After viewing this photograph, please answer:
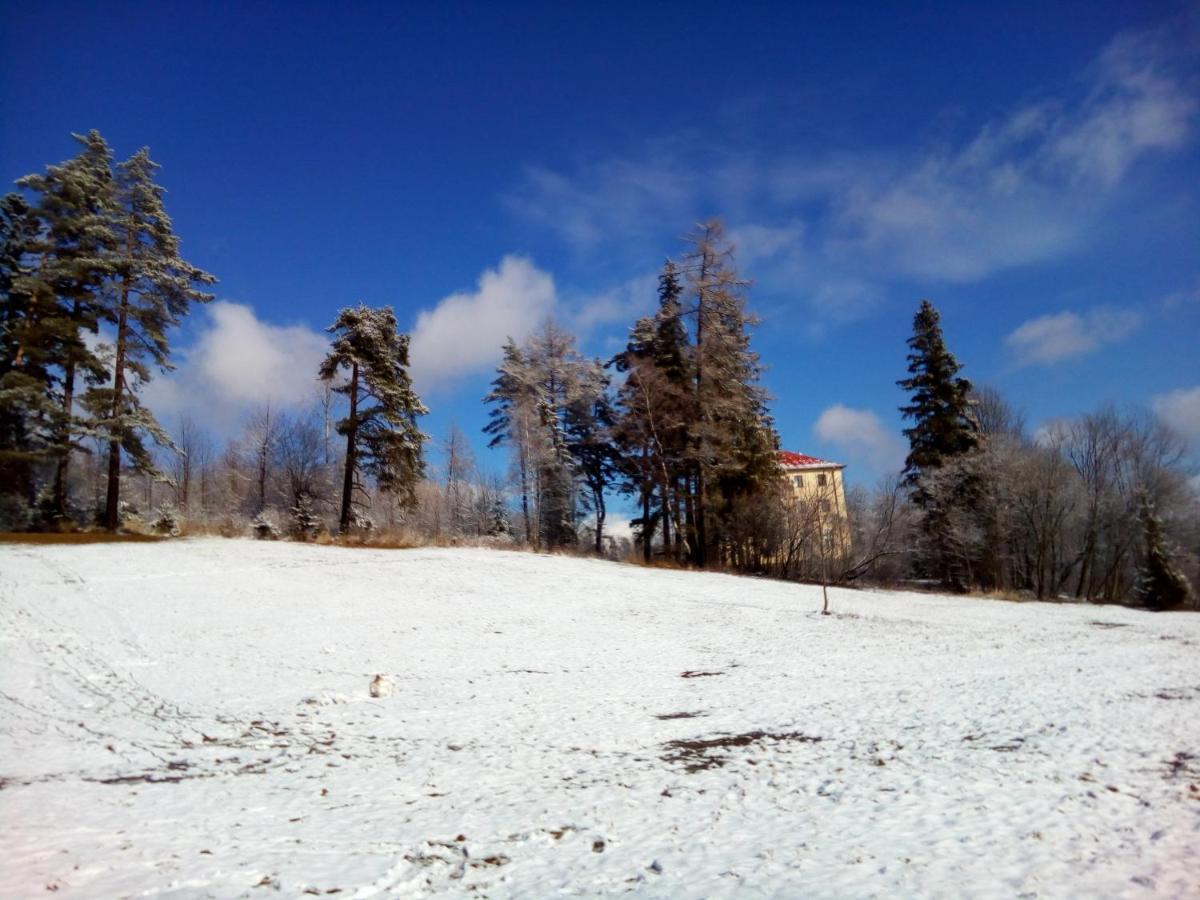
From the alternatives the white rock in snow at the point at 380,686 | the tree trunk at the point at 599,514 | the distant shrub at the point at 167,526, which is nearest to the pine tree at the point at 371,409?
the distant shrub at the point at 167,526

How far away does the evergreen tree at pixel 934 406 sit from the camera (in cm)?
3544

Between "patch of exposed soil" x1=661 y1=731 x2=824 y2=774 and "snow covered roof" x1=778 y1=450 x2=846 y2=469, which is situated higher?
"snow covered roof" x1=778 y1=450 x2=846 y2=469

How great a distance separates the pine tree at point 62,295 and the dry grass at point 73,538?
252cm

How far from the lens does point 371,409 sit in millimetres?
30328

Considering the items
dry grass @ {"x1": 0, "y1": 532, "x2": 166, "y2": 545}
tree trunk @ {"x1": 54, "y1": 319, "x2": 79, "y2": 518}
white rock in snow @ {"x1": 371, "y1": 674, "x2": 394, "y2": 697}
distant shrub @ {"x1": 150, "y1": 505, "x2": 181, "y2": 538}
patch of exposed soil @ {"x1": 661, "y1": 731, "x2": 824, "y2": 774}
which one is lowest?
white rock in snow @ {"x1": 371, "y1": 674, "x2": 394, "y2": 697}

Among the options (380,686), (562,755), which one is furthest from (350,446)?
(562,755)

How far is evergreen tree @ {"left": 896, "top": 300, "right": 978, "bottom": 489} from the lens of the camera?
35438 mm

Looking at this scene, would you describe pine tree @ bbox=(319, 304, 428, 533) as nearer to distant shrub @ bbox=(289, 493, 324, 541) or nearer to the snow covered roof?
distant shrub @ bbox=(289, 493, 324, 541)

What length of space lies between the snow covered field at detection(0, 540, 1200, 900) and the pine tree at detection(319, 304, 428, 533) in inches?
548

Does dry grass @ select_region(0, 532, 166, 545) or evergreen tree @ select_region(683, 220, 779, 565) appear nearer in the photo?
dry grass @ select_region(0, 532, 166, 545)

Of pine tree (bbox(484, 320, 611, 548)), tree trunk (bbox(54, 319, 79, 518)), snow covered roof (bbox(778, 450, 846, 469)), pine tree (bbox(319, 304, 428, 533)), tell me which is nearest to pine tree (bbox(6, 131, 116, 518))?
tree trunk (bbox(54, 319, 79, 518))

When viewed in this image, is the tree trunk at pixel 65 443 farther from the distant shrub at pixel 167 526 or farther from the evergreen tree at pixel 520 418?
the evergreen tree at pixel 520 418

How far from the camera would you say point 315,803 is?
18.7ft

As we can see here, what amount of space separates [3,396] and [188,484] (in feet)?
119
